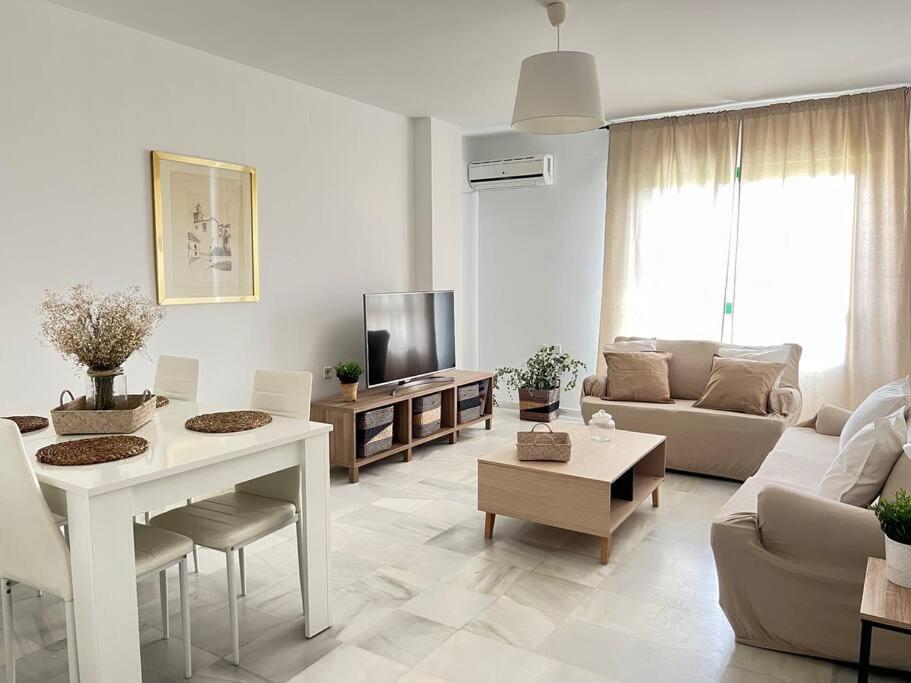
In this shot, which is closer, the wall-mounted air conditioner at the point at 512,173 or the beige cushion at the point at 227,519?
the beige cushion at the point at 227,519

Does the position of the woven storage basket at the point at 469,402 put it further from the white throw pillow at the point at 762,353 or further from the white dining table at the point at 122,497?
Answer: the white dining table at the point at 122,497

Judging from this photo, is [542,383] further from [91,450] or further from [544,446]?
[91,450]

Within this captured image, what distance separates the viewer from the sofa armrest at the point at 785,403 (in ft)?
14.5

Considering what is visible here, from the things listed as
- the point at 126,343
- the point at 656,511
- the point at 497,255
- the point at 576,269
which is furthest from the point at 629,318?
the point at 126,343

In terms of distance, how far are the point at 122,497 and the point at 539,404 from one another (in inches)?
173

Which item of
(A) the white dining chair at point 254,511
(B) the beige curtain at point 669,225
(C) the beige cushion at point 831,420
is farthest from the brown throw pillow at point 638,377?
(A) the white dining chair at point 254,511

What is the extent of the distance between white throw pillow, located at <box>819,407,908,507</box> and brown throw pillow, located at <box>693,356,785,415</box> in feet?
6.42

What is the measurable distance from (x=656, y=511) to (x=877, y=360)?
7.55ft

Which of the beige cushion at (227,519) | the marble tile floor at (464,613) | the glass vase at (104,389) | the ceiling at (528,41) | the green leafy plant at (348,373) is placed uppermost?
the ceiling at (528,41)

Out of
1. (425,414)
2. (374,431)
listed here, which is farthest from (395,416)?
(374,431)

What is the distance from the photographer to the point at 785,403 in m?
4.44

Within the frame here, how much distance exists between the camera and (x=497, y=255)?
21.9ft

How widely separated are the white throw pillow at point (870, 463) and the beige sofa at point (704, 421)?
6.08 ft

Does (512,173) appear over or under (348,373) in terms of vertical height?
over
